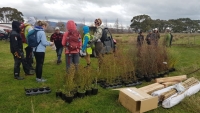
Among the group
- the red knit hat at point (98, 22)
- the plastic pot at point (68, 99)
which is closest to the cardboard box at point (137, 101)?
the plastic pot at point (68, 99)

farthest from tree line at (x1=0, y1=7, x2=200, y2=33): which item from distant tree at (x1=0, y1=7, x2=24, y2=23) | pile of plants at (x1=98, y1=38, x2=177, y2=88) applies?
pile of plants at (x1=98, y1=38, x2=177, y2=88)

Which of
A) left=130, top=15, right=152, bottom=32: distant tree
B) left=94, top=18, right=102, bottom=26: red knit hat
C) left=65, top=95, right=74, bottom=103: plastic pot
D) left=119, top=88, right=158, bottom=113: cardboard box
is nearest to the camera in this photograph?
left=119, top=88, right=158, bottom=113: cardboard box

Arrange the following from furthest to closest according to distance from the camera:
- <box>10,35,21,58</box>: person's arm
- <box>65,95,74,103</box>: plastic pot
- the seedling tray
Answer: <box>10,35,21,58</box>: person's arm < the seedling tray < <box>65,95,74,103</box>: plastic pot

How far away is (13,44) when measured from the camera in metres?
4.70

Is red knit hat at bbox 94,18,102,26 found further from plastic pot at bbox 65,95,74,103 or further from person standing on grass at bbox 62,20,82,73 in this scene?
plastic pot at bbox 65,95,74,103

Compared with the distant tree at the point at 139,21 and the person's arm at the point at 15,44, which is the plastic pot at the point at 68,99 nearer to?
the person's arm at the point at 15,44

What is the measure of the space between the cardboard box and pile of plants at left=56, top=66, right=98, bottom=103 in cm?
84

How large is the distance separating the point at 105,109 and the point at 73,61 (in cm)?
180

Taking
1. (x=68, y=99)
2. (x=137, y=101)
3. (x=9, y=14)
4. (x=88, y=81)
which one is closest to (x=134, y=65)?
(x=88, y=81)

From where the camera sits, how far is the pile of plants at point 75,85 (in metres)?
3.77

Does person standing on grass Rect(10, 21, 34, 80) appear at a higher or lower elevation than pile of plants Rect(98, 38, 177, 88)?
higher

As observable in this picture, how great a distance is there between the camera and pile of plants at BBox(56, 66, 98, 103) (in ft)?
12.4

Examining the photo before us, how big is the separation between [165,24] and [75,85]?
5893cm

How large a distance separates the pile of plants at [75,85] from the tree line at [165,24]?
148 feet
